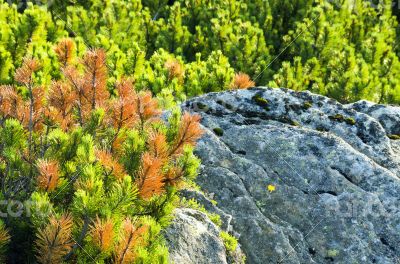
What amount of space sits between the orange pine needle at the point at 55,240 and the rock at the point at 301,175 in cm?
92

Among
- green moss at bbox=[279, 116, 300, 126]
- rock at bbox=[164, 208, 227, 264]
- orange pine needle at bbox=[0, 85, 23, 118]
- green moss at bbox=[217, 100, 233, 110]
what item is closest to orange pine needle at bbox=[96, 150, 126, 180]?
rock at bbox=[164, 208, 227, 264]

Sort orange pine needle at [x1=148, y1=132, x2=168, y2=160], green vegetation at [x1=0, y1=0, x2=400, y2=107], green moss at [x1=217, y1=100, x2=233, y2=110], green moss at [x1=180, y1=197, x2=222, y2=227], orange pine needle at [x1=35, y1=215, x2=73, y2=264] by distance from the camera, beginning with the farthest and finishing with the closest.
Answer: green vegetation at [x1=0, y1=0, x2=400, y2=107]
green moss at [x1=217, y1=100, x2=233, y2=110]
green moss at [x1=180, y1=197, x2=222, y2=227]
orange pine needle at [x1=148, y1=132, x2=168, y2=160]
orange pine needle at [x1=35, y1=215, x2=73, y2=264]

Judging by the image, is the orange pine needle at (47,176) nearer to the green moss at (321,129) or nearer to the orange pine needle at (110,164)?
the orange pine needle at (110,164)

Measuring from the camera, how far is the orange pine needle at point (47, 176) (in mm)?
2447

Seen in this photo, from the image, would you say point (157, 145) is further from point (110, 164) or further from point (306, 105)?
point (306, 105)

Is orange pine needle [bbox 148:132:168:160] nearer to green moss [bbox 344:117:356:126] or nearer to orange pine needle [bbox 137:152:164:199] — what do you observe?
orange pine needle [bbox 137:152:164:199]

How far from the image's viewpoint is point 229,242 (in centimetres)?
319

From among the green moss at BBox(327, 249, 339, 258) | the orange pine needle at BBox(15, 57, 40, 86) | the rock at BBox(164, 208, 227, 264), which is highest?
the orange pine needle at BBox(15, 57, 40, 86)

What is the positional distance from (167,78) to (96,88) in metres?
2.36

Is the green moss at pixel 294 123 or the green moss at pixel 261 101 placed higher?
the green moss at pixel 261 101

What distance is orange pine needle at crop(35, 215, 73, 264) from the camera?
2246mm

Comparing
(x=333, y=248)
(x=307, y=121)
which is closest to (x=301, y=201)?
(x=333, y=248)

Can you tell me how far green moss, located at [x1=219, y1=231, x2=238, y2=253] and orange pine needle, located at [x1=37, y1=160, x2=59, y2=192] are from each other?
1.14 m

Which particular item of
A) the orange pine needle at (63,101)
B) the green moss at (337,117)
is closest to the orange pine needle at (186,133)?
the orange pine needle at (63,101)
